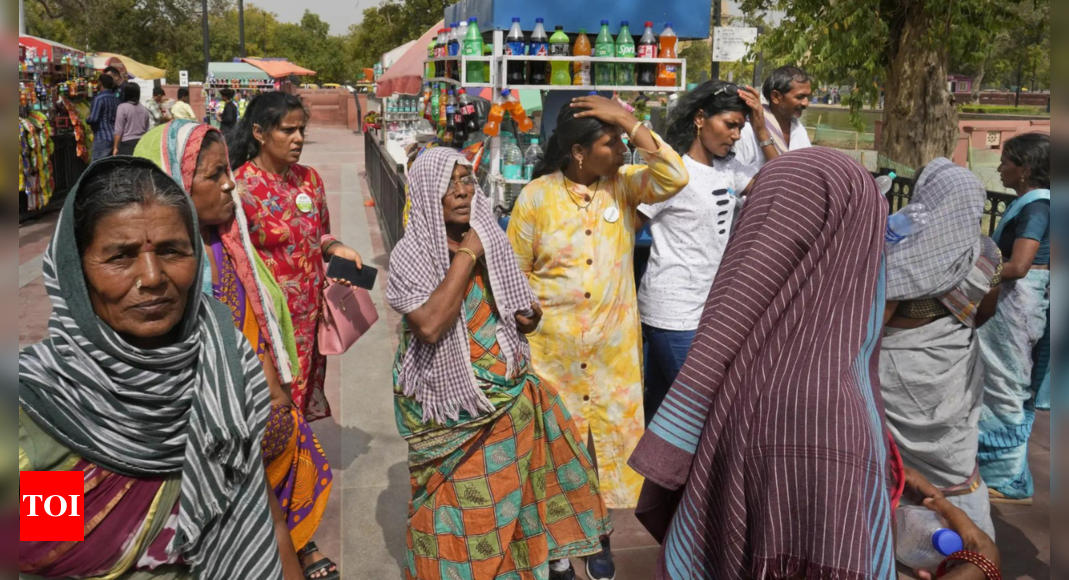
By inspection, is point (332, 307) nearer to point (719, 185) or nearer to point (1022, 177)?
point (719, 185)

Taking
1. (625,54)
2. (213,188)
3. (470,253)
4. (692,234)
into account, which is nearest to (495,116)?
(625,54)

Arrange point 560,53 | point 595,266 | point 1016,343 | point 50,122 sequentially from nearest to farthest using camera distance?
point 595,266, point 1016,343, point 560,53, point 50,122

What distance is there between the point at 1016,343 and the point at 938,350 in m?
1.10

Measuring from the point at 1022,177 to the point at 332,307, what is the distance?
3535 mm

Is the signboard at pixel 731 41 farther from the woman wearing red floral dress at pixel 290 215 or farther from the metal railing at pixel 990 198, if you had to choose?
the woman wearing red floral dress at pixel 290 215

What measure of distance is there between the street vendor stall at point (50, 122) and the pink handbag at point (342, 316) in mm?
8640

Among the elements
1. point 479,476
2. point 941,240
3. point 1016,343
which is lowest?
point 479,476

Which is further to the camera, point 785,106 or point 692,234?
point 785,106

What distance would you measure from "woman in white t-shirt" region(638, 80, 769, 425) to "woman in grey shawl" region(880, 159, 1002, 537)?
2.68 ft

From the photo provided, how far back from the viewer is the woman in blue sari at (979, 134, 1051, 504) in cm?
434

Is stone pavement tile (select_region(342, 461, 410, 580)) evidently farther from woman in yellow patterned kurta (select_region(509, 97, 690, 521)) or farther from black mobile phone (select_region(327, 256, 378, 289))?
black mobile phone (select_region(327, 256, 378, 289))

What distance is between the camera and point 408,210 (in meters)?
3.26

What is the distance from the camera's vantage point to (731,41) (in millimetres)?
10312

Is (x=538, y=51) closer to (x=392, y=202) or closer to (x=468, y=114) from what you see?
(x=468, y=114)
